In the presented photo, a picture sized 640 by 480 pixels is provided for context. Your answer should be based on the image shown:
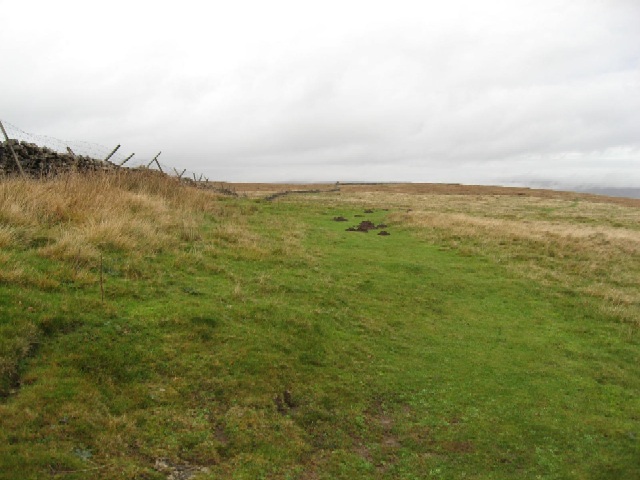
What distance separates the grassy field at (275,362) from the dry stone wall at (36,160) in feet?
11.2

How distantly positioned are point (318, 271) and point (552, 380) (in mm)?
7364

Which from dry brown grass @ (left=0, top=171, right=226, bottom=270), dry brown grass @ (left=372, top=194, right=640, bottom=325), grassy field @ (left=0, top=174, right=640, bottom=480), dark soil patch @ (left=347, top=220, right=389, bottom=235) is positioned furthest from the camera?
dark soil patch @ (left=347, top=220, right=389, bottom=235)

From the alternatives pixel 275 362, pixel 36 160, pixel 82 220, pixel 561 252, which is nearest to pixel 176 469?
pixel 275 362

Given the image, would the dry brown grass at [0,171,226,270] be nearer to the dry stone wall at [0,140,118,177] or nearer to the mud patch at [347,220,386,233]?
the dry stone wall at [0,140,118,177]

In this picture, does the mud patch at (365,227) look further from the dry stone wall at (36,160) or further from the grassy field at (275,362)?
the dry stone wall at (36,160)

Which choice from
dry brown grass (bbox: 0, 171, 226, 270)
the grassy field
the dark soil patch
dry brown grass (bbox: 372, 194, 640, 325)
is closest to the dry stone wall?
dry brown grass (bbox: 0, 171, 226, 270)

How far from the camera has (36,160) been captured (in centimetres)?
1816

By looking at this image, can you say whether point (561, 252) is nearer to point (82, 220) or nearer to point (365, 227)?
point (365, 227)

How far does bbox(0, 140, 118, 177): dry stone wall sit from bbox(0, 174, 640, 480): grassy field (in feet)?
11.2

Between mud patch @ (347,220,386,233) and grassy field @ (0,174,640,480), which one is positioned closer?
grassy field @ (0,174,640,480)

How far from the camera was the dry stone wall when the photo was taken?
16.5m

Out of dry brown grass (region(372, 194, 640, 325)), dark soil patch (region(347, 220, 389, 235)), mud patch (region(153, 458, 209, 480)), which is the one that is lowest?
mud patch (region(153, 458, 209, 480))

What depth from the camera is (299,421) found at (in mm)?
6848

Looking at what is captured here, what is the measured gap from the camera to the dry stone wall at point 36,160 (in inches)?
648
